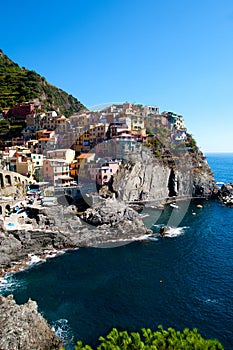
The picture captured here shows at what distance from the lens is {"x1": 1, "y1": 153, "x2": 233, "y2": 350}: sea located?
20.8 meters

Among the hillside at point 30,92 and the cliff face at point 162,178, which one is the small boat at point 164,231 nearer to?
the cliff face at point 162,178

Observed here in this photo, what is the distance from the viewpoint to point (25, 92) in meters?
84.9

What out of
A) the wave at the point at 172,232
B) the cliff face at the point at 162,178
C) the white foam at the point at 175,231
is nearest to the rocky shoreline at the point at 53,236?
the wave at the point at 172,232

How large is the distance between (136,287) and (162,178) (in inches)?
1498

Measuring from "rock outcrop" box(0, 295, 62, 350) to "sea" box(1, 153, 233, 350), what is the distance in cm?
174

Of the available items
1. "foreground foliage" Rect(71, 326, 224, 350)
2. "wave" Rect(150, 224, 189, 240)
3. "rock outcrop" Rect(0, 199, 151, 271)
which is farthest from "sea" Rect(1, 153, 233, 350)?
"foreground foliage" Rect(71, 326, 224, 350)

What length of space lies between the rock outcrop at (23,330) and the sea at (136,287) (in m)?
1.74

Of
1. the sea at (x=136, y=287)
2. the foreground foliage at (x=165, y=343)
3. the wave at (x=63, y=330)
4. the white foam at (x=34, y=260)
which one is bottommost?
the wave at (x=63, y=330)

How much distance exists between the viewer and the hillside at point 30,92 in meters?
83.3

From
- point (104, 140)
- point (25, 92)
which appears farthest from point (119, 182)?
point (25, 92)

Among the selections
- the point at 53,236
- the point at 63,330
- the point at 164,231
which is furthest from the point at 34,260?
the point at 164,231

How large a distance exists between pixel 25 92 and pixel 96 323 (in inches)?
3138

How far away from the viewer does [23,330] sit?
681 inches

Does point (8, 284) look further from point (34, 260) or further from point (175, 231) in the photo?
point (175, 231)
